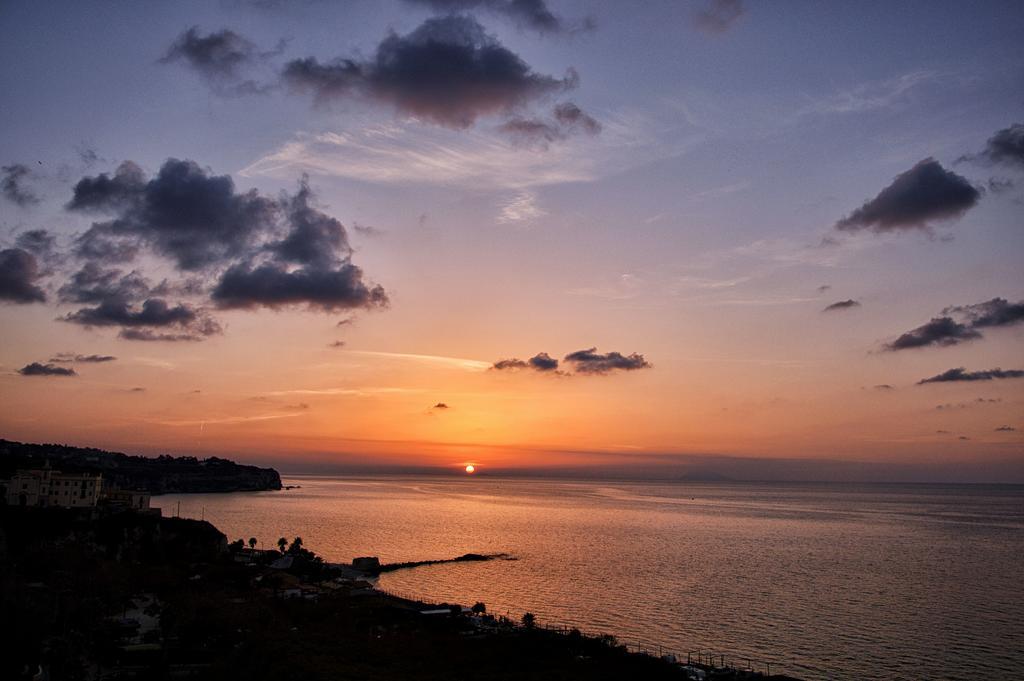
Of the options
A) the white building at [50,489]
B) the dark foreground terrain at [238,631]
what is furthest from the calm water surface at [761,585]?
the white building at [50,489]

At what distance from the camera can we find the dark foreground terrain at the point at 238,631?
40.3 m

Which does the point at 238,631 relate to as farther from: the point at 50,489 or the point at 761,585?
the point at 50,489

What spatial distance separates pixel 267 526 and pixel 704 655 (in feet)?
450

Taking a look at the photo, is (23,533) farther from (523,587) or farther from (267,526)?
(267,526)

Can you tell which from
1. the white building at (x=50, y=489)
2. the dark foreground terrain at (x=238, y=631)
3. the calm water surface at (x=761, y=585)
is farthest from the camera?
the white building at (x=50, y=489)

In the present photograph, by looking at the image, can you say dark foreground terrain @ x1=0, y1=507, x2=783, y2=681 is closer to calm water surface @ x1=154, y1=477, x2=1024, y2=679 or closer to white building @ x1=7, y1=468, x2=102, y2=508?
calm water surface @ x1=154, y1=477, x2=1024, y2=679

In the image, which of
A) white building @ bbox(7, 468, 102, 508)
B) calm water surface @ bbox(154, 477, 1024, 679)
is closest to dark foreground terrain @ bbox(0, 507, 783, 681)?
calm water surface @ bbox(154, 477, 1024, 679)

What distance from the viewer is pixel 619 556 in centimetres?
11500

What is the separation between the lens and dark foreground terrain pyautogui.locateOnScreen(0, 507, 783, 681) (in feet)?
132

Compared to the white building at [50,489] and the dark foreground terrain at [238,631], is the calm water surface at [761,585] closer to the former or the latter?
the dark foreground terrain at [238,631]

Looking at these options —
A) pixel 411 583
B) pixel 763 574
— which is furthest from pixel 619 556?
pixel 411 583

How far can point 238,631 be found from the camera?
50875 mm

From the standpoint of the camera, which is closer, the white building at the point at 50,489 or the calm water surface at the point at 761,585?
the calm water surface at the point at 761,585

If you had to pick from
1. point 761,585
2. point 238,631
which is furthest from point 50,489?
point 761,585
